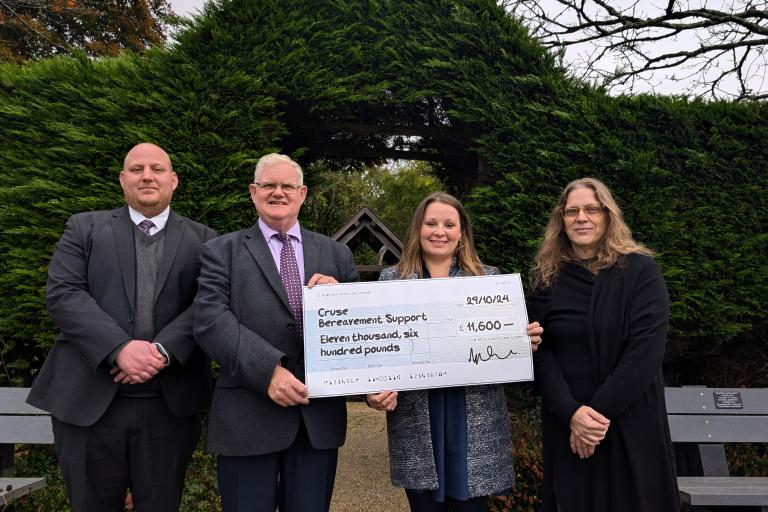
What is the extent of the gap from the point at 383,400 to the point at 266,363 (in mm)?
553

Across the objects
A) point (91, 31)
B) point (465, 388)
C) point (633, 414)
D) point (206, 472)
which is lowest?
point (206, 472)

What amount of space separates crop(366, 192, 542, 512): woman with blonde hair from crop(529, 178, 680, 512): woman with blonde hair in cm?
21

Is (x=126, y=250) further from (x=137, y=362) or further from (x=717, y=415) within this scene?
(x=717, y=415)

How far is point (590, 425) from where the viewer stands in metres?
2.07

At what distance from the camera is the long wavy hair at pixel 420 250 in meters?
2.45

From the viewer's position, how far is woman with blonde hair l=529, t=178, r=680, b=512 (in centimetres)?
209

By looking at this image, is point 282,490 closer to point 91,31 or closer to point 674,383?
point 674,383

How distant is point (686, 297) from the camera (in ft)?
13.1

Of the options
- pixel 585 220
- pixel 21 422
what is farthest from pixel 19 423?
pixel 585 220

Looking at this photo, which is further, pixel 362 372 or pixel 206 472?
pixel 206 472

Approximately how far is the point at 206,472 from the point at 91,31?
13.1 metres

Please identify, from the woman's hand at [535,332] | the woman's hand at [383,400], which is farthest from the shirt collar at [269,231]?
the woman's hand at [535,332]

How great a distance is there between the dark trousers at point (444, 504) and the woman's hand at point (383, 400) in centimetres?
45

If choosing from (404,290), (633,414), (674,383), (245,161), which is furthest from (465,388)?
(674,383)
